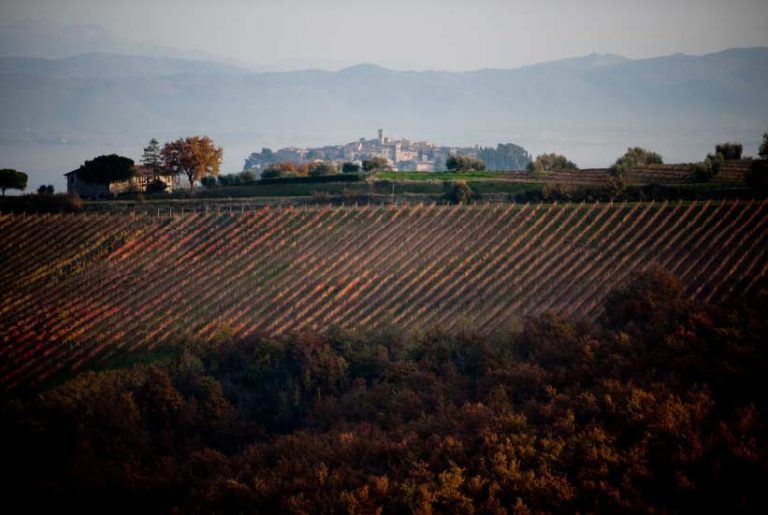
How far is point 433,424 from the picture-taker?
52.6 feet

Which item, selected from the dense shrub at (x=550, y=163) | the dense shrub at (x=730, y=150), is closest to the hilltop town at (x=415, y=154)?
the dense shrub at (x=550, y=163)

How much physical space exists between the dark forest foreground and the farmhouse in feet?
131

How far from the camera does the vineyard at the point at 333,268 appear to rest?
29.5 meters

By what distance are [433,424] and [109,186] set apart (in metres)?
51.1

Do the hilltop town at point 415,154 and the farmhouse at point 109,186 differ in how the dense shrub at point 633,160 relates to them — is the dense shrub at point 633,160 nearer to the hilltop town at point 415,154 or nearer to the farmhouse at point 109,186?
the farmhouse at point 109,186

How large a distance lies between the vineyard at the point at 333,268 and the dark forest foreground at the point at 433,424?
7.33 meters

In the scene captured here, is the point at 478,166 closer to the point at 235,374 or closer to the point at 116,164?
the point at 116,164

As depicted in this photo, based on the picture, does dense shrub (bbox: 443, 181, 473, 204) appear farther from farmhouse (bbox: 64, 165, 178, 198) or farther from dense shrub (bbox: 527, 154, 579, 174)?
farmhouse (bbox: 64, 165, 178, 198)

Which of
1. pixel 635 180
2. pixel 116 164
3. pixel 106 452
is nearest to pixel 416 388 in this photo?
pixel 106 452

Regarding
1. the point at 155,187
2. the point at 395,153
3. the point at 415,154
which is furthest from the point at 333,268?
the point at 415,154

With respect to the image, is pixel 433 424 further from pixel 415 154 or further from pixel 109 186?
pixel 415 154

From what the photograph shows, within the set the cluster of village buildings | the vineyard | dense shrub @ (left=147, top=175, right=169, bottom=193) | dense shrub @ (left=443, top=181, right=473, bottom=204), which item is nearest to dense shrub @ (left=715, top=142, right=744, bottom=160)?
the vineyard

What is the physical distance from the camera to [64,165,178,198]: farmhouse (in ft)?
196

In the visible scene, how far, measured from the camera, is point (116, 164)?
2368 inches
